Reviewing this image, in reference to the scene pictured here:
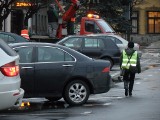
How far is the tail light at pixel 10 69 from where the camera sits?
9977 mm

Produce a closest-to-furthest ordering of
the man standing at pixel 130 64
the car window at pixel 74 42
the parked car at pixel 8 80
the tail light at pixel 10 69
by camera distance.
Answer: the parked car at pixel 8 80, the tail light at pixel 10 69, the man standing at pixel 130 64, the car window at pixel 74 42

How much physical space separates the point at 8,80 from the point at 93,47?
1506cm

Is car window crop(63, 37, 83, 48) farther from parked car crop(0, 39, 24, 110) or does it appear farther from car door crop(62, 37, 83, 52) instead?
parked car crop(0, 39, 24, 110)

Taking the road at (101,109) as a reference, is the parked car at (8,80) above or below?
above

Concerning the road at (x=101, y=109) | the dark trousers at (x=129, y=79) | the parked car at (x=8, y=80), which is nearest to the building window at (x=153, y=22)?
the road at (x=101, y=109)

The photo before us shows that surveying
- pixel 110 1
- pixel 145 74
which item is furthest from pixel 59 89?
pixel 110 1

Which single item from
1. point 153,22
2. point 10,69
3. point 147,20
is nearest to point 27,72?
point 10,69

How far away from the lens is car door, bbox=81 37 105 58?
24.8 meters

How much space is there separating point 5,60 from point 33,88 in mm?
3252

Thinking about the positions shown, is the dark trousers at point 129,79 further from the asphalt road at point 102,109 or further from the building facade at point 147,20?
the building facade at point 147,20

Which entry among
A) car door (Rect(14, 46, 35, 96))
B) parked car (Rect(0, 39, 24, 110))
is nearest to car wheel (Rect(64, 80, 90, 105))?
car door (Rect(14, 46, 35, 96))

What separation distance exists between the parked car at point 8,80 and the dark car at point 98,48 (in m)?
14.5

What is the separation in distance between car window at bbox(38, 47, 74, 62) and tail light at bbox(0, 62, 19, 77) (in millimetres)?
3185

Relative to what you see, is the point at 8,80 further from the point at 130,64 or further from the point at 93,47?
the point at 93,47
